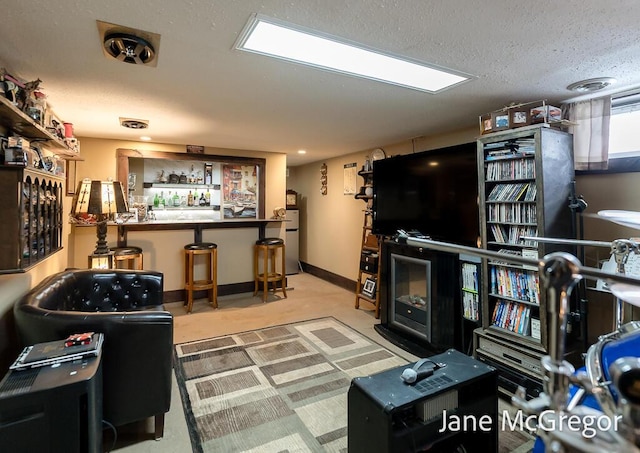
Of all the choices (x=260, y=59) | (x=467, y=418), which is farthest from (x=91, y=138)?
(x=467, y=418)

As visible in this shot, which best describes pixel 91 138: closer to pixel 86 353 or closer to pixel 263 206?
pixel 263 206

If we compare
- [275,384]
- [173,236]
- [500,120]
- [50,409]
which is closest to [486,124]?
[500,120]

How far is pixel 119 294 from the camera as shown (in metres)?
2.78

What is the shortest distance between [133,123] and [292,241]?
3.70 meters

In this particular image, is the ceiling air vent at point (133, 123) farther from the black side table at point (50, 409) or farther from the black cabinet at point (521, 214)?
the black cabinet at point (521, 214)

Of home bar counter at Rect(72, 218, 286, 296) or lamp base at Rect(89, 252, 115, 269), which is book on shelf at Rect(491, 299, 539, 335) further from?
lamp base at Rect(89, 252, 115, 269)

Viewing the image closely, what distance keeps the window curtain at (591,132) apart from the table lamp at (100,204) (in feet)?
13.1

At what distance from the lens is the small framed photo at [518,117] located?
2342mm

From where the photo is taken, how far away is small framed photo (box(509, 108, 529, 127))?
2.34 meters

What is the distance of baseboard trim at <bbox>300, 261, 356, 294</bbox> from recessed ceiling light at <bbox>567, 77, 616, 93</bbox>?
3.66 m

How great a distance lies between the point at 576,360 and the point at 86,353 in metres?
3.15

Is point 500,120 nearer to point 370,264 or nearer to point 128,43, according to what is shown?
point 370,264

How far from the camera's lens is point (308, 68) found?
191 cm

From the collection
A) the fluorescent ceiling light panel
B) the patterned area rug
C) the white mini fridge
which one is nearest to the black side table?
the patterned area rug
